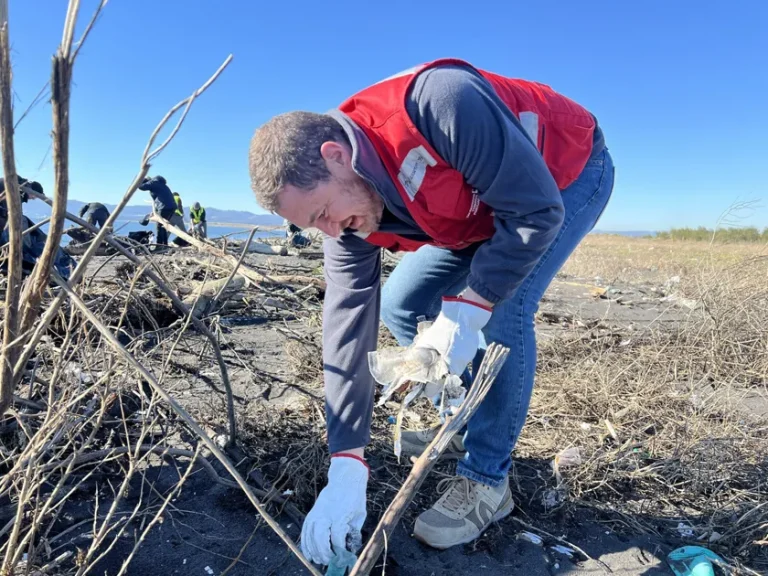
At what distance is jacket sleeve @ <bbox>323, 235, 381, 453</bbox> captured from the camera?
4.98 ft

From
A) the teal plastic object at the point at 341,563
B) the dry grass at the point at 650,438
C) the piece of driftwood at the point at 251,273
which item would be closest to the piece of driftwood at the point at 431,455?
the teal plastic object at the point at 341,563

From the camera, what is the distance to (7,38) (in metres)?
0.63

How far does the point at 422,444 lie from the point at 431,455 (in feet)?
3.65

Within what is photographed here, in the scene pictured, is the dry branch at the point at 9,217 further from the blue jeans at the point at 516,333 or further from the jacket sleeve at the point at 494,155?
the blue jeans at the point at 516,333

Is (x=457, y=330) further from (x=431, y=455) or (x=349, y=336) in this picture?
(x=431, y=455)

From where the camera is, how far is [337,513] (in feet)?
4.57

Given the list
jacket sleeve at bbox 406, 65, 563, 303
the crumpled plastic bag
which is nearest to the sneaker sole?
the crumpled plastic bag

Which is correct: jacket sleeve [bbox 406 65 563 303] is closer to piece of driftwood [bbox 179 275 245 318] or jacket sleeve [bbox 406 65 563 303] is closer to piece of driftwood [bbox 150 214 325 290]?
piece of driftwood [bbox 150 214 325 290]

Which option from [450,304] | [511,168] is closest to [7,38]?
[511,168]

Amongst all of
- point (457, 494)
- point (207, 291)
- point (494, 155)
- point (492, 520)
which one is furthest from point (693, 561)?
point (207, 291)

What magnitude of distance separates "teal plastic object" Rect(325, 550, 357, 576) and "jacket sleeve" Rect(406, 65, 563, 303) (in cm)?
80

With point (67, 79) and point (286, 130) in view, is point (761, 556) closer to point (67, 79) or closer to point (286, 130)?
point (286, 130)

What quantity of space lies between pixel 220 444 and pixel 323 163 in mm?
1202

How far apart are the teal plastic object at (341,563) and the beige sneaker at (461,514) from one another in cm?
34
